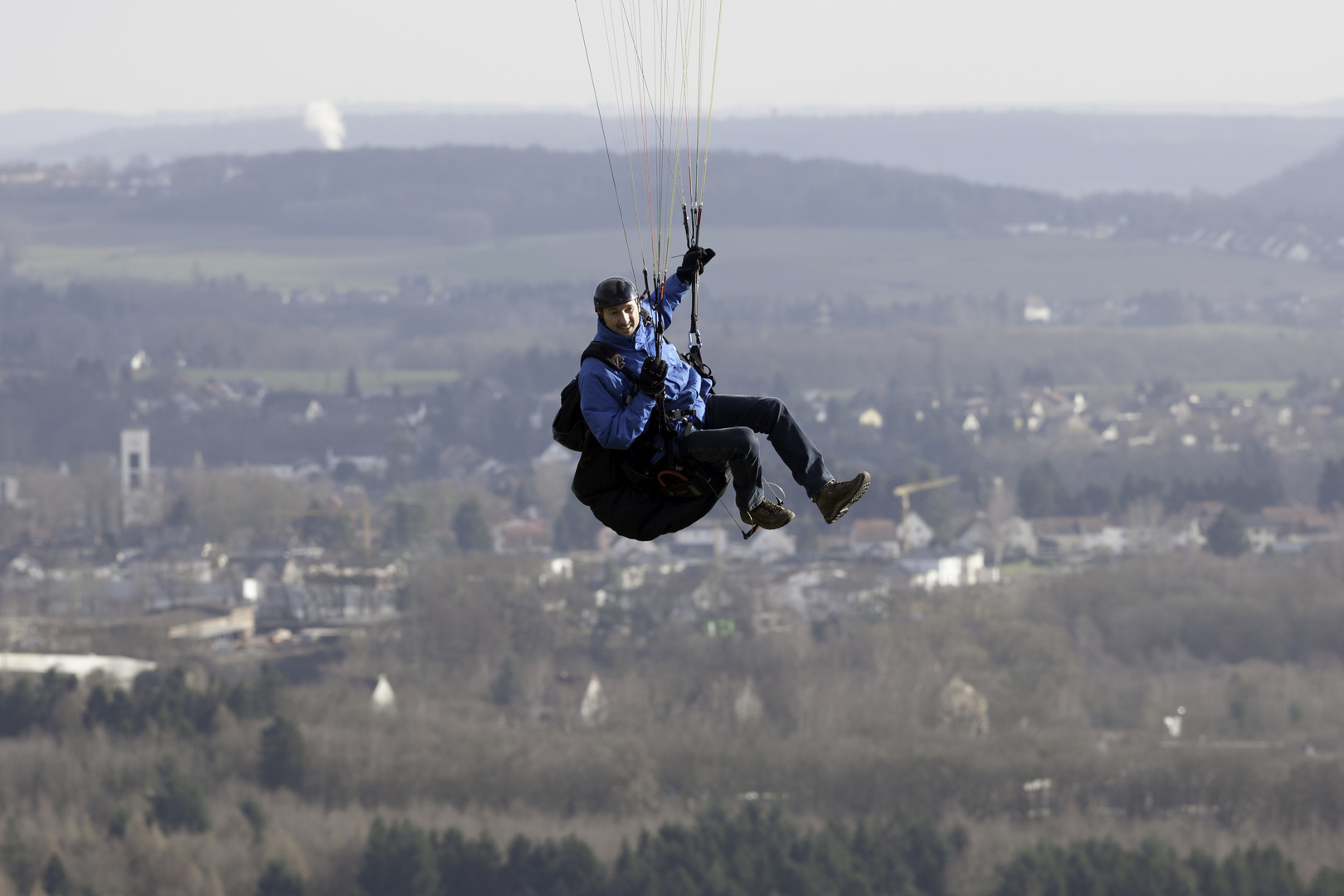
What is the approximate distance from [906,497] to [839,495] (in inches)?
4422

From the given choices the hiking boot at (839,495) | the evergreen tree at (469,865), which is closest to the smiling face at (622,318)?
the hiking boot at (839,495)

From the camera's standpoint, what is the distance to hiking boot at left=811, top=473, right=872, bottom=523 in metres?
12.6

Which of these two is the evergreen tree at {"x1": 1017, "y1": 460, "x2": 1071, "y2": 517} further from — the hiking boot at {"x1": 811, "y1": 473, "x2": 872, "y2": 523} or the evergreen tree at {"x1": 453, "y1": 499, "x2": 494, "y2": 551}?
the hiking boot at {"x1": 811, "y1": 473, "x2": 872, "y2": 523}

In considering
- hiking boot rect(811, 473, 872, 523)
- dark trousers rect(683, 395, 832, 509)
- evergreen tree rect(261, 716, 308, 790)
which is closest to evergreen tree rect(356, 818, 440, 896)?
evergreen tree rect(261, 716, 308, 790)

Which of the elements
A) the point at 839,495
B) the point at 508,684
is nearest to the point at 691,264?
the point at 839,495

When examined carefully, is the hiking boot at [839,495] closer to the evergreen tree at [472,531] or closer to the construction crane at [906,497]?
the evergreen tree at [472,531]

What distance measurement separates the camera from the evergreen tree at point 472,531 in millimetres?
117625

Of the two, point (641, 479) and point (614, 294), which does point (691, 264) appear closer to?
point (614, 294)

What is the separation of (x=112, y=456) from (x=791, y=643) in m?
89.2

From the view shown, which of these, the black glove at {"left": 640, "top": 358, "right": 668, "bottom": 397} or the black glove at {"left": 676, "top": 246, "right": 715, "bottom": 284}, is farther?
the black glove at {"left": 676, "top": 246, "right": 715, "bottom": 284}

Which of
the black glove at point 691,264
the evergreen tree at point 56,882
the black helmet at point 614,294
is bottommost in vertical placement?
the evergreen tree at point 56,882

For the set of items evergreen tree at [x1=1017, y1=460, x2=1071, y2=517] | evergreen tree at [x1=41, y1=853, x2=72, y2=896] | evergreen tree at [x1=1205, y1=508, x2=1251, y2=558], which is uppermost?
evergreen tree at [x1=1017, y1=460, x2=1071, y2=517]

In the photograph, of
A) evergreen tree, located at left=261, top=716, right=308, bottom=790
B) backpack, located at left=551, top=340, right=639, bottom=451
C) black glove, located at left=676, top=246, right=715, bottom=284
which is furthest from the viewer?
evergreen tree, located at left=261, top=716, right=308, bottom=790

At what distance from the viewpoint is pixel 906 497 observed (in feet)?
407
